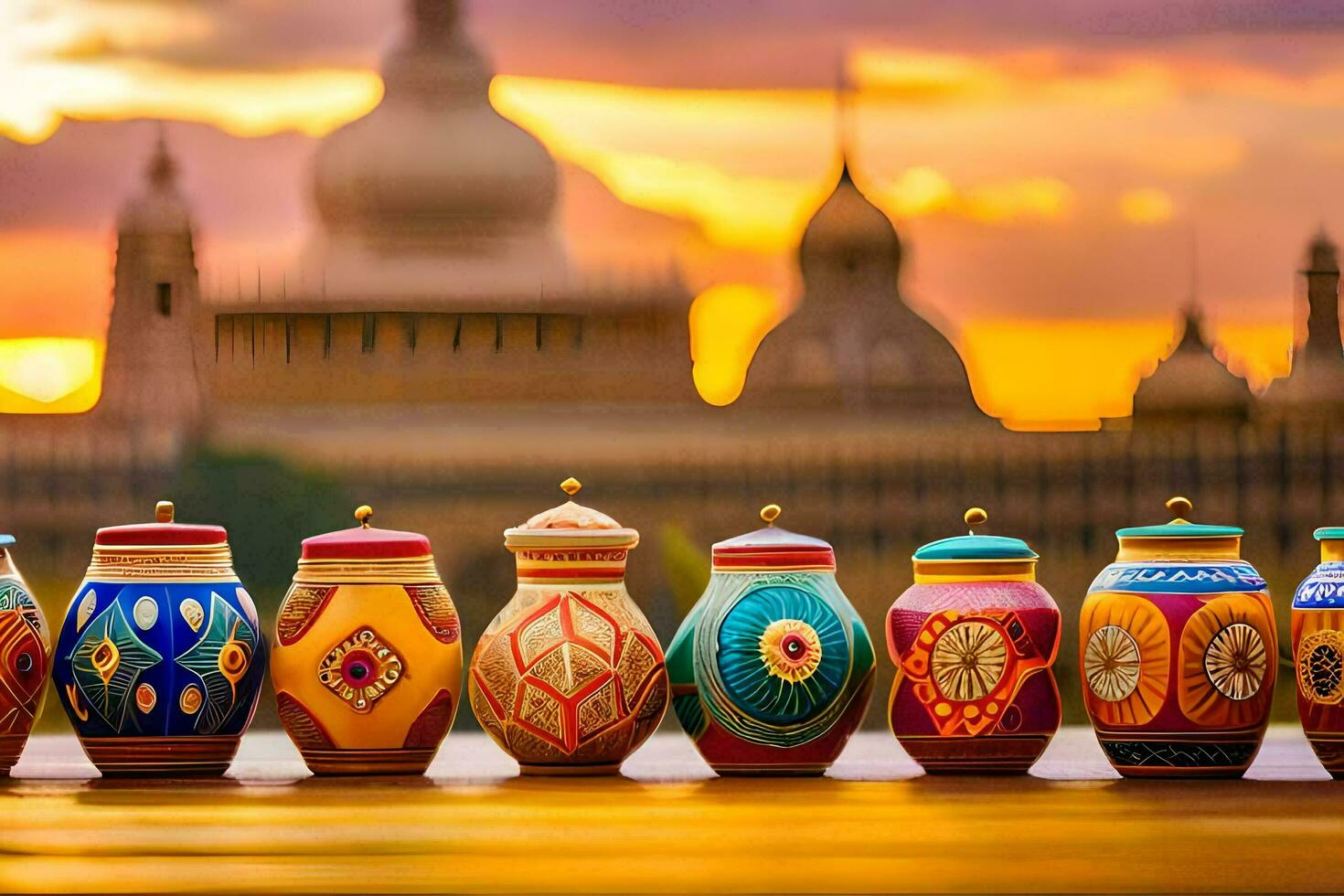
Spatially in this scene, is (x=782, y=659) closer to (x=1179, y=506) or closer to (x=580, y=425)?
(x=1179, y=506)

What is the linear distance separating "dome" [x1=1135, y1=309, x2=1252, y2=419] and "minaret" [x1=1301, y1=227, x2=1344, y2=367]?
0.49 feet

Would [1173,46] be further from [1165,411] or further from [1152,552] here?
[1152,552]

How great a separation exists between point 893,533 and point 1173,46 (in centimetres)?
125

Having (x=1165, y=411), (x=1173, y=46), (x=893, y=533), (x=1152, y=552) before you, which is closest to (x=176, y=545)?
(x=1152, y=552)

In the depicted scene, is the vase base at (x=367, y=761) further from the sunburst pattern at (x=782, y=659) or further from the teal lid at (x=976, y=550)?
the teal lid at (x=976, y=550)

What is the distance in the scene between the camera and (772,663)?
4.38ft

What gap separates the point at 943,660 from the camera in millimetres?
1341

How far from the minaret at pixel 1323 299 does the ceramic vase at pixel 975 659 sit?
160cm

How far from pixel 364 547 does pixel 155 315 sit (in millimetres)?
2668

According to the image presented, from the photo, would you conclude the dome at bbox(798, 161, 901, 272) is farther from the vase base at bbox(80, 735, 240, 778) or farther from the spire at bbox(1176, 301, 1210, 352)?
the vase base at bbox(80, 735, 240, 778)

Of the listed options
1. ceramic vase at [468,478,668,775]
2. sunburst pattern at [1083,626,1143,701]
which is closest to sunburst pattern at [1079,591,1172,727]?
sunburst pattern at [1083,626,1143,701]

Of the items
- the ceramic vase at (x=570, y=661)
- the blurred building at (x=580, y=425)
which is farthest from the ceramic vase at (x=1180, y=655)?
the blurred building at (x=580, y=425)

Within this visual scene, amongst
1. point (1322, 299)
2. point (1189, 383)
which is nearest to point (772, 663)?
point (1322, 299)

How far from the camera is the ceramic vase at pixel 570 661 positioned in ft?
4.40
